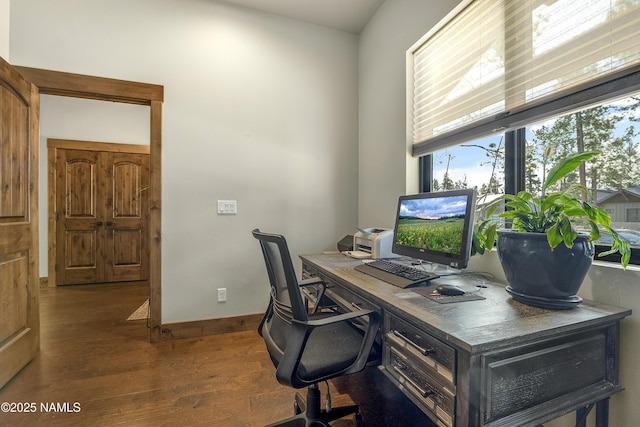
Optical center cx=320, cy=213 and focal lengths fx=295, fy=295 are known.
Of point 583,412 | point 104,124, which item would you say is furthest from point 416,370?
point 104,124

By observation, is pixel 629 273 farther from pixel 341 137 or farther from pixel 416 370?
pixel 341 137

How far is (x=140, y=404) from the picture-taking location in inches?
65.4

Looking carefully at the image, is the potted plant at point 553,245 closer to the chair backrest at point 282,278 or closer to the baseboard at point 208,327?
the chair backrest at point 282,278

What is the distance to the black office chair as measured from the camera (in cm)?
109

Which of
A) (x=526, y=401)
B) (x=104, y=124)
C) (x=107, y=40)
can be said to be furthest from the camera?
(x=104, y=124)

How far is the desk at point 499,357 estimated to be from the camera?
0.82 m

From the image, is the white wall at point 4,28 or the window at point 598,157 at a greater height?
the white wall at point 4,28

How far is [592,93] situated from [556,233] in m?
0.69

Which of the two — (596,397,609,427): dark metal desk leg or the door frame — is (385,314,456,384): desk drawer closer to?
(596,397,609,427): dark metal desk leg

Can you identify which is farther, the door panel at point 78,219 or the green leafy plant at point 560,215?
the door panel at point 78,219

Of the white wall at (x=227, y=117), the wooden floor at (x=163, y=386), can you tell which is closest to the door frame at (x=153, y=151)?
the white wall at (x=227, y=117)

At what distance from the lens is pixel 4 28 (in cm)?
203

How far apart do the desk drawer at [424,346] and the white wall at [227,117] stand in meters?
1.78

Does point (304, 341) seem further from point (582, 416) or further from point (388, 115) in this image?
point (388, 115)
